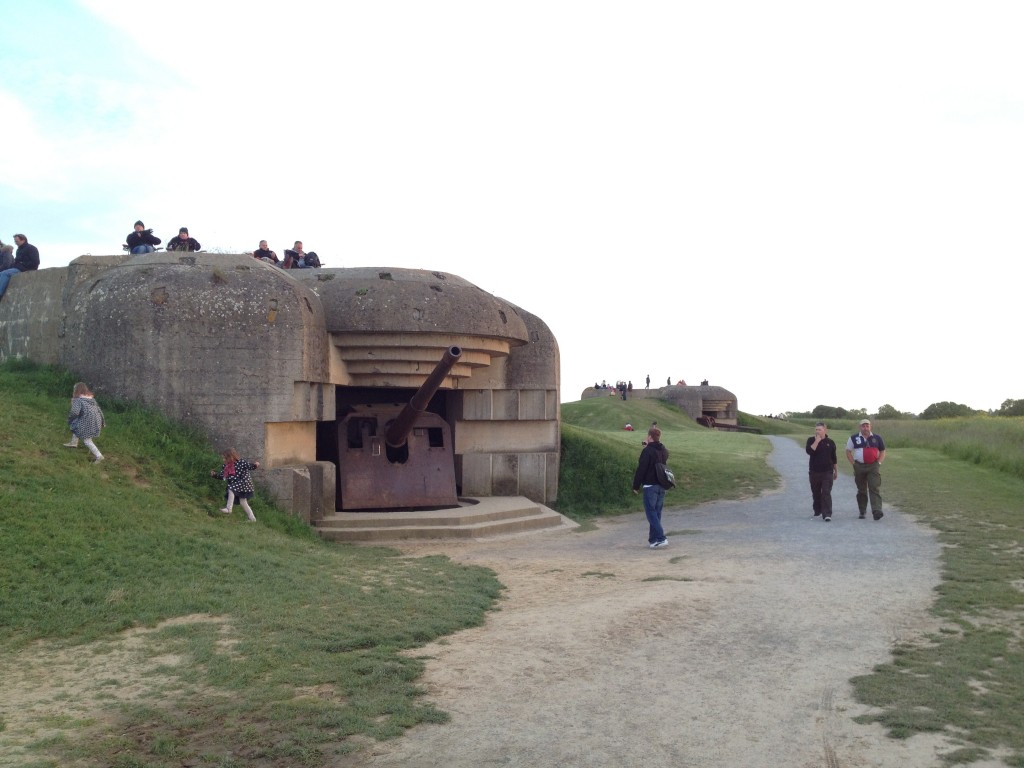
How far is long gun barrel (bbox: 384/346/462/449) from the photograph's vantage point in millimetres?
12867

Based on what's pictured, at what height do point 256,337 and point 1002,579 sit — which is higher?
point 256,337

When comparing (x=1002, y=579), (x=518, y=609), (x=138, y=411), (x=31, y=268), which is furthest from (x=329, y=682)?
(x=31, y=268)

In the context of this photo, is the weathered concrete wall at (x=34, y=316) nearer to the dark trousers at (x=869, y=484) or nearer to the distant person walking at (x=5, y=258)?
the distant person walking at (x=5, y=258)

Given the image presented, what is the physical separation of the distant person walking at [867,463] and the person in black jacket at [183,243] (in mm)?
9669

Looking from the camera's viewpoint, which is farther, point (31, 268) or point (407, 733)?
point (31, 268)

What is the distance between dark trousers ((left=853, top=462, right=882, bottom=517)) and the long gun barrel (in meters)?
5.49

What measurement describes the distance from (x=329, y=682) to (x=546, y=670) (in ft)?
4.12

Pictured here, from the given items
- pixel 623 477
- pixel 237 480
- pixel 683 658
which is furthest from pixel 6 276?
pixel 683 658

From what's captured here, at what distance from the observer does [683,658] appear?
241 inches

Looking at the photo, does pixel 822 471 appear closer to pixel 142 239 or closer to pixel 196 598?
pixel 196 598

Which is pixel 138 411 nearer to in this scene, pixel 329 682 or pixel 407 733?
pixel 329 682

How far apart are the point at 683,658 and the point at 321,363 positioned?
8.05 metres

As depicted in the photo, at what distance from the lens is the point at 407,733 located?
4746 millimetres

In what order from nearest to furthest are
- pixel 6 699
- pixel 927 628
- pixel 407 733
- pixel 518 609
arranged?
pixel 407 733, pixel 6 699, pixel 927 628, pixel 518 609
